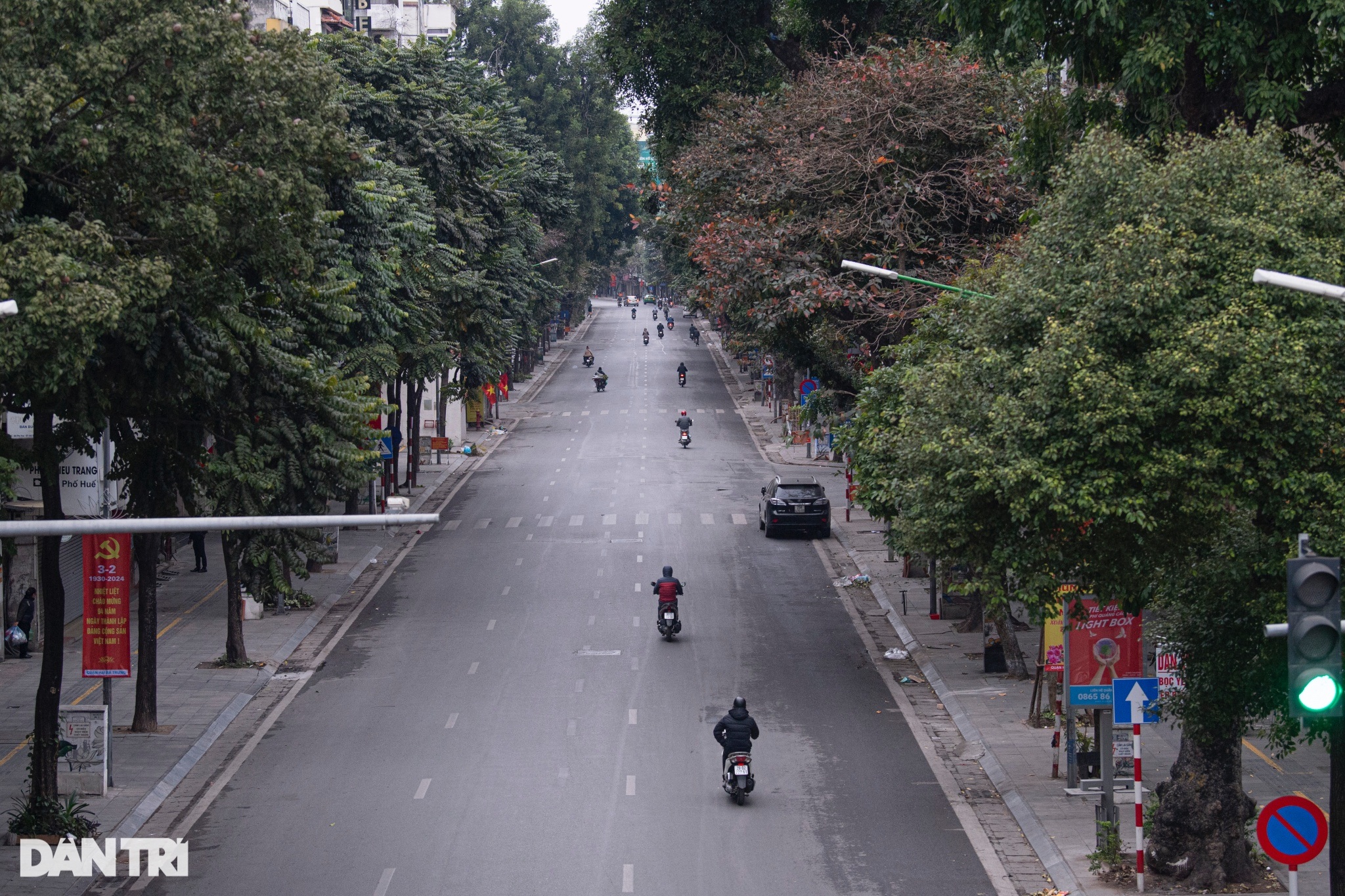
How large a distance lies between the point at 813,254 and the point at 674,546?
11.6 metres

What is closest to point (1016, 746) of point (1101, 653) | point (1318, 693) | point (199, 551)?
point (1101, 653)

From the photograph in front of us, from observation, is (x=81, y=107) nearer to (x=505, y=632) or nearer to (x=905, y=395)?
(x=905, y=395)

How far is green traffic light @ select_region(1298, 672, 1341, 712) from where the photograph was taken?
966 cm

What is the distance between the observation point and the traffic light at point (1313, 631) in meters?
9.66

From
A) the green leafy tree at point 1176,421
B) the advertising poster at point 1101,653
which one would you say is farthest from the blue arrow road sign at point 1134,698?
the advertising poster at point 1101,653

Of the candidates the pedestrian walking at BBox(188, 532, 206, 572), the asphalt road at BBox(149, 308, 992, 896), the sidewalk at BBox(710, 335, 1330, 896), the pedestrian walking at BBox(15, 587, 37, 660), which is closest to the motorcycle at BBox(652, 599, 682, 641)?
the asphalt road at BBox(149, 308, 992, 896)

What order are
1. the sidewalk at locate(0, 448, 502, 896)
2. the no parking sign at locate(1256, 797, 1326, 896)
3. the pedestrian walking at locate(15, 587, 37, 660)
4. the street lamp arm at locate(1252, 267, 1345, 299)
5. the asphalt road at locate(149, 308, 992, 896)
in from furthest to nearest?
the pedestrian walking at locate(15, 587, 37, 660), the sidewalk at locate(0, 448, 502, 896), the asphalt road at locate(149, 308, 992, 896), the no parking sign at locate(1256, 797, 1326, 896), the street lamp arm at locate(1252, 267, 1345, 299)

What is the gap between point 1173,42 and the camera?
16.4m

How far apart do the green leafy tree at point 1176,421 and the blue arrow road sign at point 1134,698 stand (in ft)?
1.35

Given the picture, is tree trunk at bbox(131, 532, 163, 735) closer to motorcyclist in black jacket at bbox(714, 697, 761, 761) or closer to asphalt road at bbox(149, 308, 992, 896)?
asphalt road at bbox(149, 308, 992, 896)

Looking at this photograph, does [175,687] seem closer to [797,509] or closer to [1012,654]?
[1012,654]

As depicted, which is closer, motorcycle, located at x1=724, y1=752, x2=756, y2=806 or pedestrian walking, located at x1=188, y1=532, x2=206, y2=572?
motorcycle, located at x1=724, y1=752, x2=756, y2=806

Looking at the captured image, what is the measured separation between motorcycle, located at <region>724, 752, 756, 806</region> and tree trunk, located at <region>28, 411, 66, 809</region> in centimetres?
847

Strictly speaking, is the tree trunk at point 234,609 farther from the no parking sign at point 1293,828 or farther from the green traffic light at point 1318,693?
the green traffic light at point 1318,693
